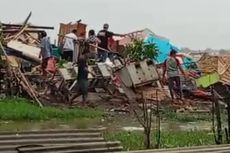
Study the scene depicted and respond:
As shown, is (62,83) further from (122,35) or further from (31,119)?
(122,35)

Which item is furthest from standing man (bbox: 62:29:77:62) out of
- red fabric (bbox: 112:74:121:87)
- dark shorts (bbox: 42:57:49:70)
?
red fabric (bbox: 112:74:121:87)

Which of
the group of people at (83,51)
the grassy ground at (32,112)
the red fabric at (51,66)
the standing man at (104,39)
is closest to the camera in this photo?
the grassy ground at (32,112)

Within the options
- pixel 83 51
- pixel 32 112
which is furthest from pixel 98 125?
pixel 83 51

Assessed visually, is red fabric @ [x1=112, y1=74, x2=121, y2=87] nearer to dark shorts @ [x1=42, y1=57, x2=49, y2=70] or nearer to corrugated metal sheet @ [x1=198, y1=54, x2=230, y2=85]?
dark shorts @ [x1=42, y1=57, x2=49, y2=70]

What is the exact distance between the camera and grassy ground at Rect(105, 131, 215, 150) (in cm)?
1205

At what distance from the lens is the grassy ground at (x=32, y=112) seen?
15.7 meters

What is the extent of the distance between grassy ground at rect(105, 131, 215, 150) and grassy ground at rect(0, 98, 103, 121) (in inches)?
103

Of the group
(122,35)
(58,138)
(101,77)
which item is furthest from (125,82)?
(58,138)

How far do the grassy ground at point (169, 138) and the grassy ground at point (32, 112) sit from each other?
2.62m

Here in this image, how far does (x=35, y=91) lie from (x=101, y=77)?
2.15 m

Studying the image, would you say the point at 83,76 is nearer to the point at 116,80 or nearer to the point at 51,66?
the point at 116,80

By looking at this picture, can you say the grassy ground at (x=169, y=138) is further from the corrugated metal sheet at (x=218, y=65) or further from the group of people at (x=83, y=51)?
the corrugated metal sheet at (x=218, y=65)

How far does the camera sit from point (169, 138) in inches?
519

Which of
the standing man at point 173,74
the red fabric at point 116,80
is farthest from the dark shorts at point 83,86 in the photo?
the standing man at point 173,74
